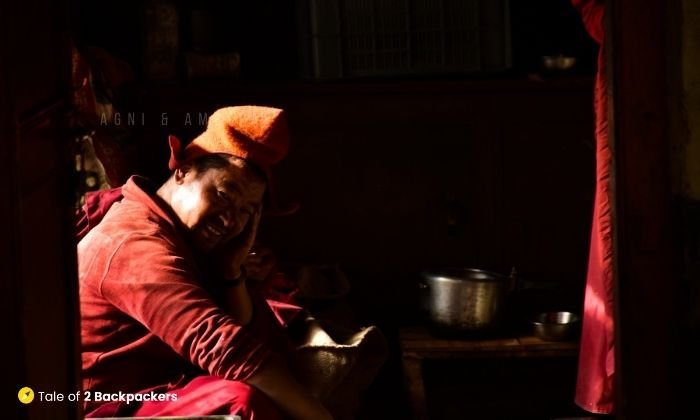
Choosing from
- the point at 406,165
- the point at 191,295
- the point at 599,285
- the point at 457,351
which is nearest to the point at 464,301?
the point at 457,351

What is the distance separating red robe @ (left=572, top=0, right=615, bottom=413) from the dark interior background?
1.37m

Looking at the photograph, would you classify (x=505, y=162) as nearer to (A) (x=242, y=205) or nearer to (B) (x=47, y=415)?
(A) (x=242, y=205)

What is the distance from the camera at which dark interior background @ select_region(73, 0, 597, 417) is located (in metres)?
5.73

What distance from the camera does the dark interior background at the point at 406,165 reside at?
5734 mm

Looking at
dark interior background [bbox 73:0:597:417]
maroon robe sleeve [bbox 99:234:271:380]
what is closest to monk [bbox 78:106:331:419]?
maroon robe sleeve [bbox 99:234:271:380]

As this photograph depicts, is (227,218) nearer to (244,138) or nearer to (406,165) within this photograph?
(244,138)

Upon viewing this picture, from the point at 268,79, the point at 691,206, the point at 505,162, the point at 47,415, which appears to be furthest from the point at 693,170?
the point at 268,79

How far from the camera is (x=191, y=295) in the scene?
11.3 ft

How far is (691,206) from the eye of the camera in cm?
270

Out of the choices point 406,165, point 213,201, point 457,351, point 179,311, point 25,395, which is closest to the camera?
point 25,395

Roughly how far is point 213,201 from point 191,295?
0.53 m

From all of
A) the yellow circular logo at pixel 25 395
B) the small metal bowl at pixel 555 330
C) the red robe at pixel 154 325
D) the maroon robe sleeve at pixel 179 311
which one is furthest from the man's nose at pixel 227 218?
the small metal bowl at pixel 555 330

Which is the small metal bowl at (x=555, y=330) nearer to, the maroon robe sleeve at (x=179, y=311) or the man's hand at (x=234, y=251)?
the man's hand at (x=234, y=251)

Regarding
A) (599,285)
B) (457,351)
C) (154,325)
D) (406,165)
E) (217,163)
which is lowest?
(457,351)
